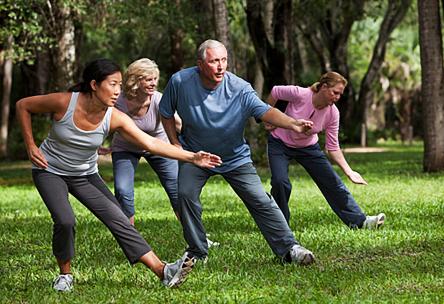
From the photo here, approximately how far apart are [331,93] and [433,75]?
11497 millimetres

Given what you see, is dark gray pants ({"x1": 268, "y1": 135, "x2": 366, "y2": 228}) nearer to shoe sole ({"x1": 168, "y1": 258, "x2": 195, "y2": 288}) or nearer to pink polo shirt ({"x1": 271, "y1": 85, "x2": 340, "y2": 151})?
pink polo shirt ({"x1": 271, "y1": 85, "x2": 340, "y2": 151})

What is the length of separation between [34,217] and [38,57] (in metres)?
21.2

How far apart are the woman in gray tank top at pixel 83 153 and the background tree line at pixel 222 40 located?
14.1m

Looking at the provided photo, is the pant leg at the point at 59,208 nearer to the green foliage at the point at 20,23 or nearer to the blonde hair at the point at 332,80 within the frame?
the blonde hair at the point at 332,80

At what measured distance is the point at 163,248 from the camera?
1002 cm

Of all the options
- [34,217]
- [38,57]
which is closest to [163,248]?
[34,217]

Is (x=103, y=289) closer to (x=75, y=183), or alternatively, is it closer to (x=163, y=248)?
(x=75, y=183)

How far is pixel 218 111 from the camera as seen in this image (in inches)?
324

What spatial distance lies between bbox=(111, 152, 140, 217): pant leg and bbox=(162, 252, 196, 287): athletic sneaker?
8.93ft

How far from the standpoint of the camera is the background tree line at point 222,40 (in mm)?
21062

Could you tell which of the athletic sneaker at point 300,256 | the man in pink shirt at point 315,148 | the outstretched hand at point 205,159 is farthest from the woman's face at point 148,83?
the outstretched hand at point 205,159

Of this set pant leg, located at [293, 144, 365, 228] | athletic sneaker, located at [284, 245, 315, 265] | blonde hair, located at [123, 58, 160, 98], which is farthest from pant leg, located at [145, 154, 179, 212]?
athletic sneaker, located at [284, 245, 315, 265]

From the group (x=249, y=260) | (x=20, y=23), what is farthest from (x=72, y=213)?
(x=20, y=23)

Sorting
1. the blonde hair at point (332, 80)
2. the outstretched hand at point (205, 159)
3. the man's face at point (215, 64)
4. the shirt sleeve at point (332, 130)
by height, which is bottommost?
the shirt sleeve at point (332, 130)
